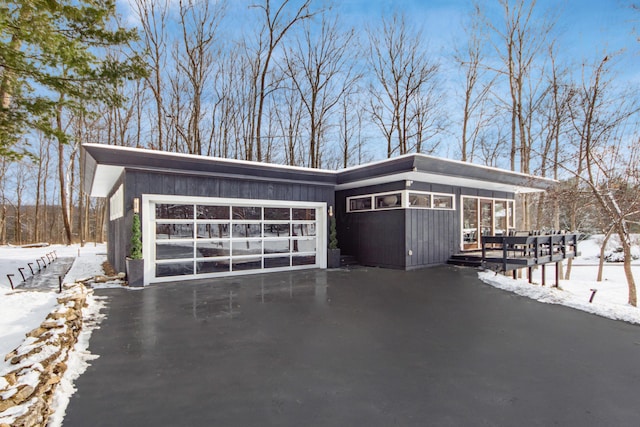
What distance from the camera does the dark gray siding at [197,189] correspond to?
6.78m

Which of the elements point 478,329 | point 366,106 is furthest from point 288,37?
point 478,329

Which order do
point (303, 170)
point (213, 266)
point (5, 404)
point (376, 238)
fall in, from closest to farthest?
1. point (5, 404)
2. point (213, 266)
3. point (303, 170)
4. point (376, 238)

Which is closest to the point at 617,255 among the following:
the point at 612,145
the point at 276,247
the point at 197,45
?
the point at 612,145

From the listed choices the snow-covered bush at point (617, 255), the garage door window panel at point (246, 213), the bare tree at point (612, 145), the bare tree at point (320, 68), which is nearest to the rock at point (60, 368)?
the garage door window panel at point (246, 213)

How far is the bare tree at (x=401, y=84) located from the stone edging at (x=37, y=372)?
16.1 meters

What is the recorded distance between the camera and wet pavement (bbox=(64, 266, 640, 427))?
7.70ft

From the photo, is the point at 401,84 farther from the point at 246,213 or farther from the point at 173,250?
the point at 173,250

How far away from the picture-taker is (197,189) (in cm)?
748

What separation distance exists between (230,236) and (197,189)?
133 cm

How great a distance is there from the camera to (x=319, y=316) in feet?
15.5

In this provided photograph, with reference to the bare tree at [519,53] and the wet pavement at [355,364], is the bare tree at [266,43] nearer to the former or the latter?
the bare tree at [519,53]

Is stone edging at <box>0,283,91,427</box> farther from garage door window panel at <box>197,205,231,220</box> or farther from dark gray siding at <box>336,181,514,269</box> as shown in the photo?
dark gray siding at <box>336,181,514,269</box>

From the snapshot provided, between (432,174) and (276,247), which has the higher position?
(432,174)

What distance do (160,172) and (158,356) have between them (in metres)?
4.60
